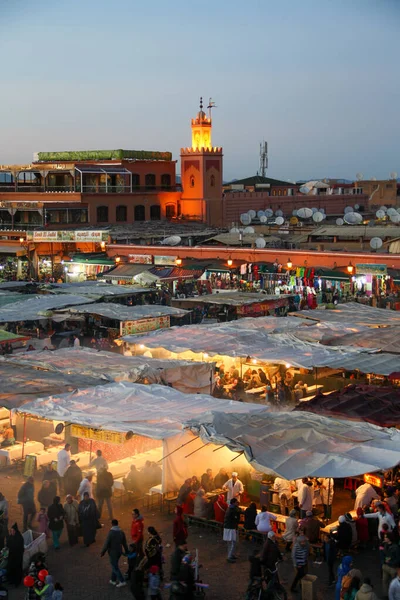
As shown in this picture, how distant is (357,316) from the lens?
76.3 ft

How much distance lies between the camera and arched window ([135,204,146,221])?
2016 inches

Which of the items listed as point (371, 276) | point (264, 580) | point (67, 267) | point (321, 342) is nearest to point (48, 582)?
point (264, 580)

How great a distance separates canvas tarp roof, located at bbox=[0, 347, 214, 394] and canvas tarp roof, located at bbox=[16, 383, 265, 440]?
1605 mm

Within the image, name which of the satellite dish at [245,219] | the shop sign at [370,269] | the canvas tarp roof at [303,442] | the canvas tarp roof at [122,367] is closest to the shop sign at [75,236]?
the satellite dish at [245,219]

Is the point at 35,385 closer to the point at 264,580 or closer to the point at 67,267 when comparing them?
the point at 264,580

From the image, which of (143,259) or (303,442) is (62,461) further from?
(143,259)

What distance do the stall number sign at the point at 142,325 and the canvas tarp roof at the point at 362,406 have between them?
28.2 ft

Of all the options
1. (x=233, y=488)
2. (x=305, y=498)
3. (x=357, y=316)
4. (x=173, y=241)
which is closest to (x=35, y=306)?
(x=357, y=316)

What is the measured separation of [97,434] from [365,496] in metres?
3.77

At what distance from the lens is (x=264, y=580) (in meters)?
9.19

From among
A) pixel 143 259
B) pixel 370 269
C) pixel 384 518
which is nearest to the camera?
pixel 384 518

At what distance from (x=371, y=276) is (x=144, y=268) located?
8774 millimetres

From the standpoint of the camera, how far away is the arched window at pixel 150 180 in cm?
5391

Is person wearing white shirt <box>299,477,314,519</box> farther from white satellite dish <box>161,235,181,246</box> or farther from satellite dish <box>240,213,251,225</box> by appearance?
satellite dish <box>240,213,251,225</box>
